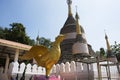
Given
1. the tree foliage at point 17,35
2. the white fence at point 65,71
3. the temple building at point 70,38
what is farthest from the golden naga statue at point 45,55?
the tree foliage at point 17,35

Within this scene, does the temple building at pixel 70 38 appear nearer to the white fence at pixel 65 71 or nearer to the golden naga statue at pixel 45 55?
the white fence at pixel 65 71

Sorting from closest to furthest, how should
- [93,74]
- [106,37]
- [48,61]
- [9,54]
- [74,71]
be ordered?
1. [48,61]
2. [93,74]
3. [74,71]
4. [9,54]
5. [106,37]

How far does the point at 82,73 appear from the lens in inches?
328

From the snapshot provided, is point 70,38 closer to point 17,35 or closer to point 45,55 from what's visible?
point 17,35

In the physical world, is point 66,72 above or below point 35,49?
below

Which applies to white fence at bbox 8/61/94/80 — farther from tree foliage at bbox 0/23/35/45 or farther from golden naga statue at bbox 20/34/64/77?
tree foliage at bbox 0/23/35/45

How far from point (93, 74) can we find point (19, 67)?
4015mm

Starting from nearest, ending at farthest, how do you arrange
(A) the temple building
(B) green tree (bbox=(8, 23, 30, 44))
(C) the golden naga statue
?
(C) the golden naga statue, (A) the temple building, (B) green tree (bbox=(8, 23, 30, 44))

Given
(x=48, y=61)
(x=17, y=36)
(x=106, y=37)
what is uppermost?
(x=17, y=36)

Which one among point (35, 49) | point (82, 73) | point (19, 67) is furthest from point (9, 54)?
point (35, 49)

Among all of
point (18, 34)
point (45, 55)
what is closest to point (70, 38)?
point (18, 34)

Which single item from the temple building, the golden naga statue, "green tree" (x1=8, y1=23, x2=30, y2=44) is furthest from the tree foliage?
the golden naga statue

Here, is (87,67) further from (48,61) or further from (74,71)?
(48,61)

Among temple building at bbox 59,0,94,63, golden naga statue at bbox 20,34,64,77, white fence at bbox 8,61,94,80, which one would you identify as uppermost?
temple building at bbox 59,0,94,63
